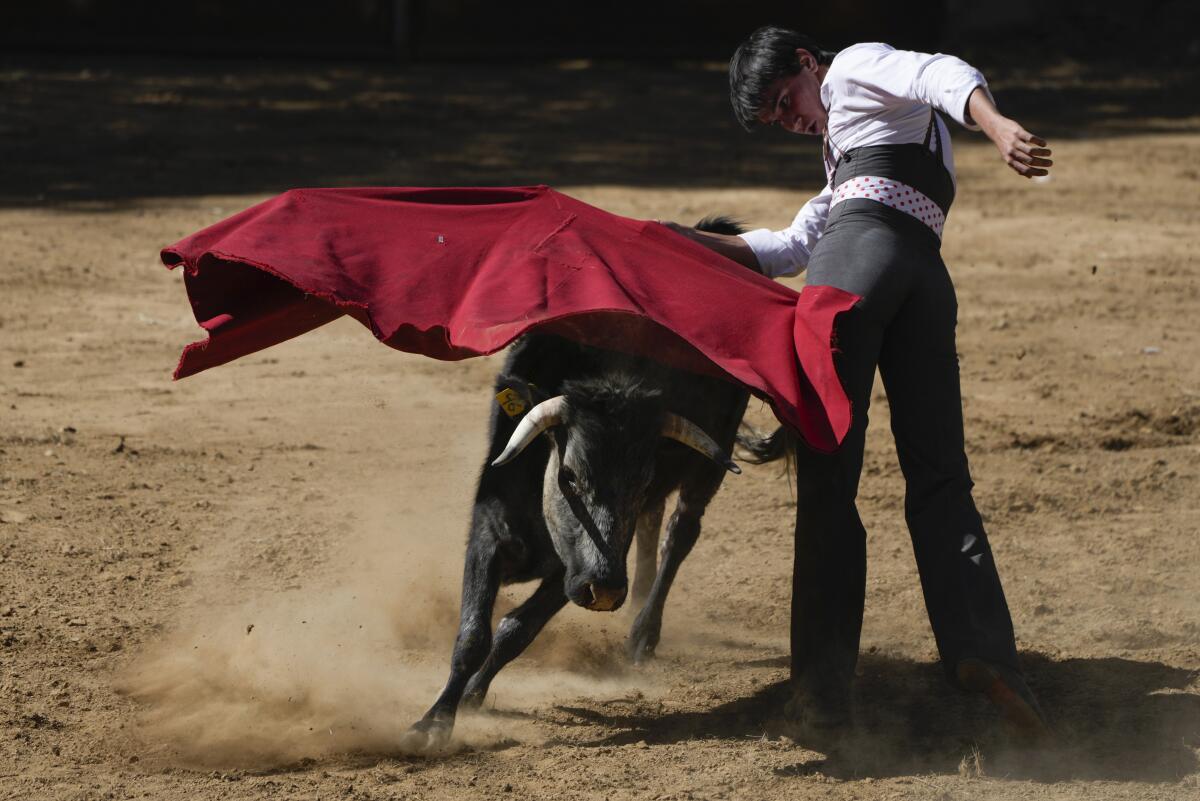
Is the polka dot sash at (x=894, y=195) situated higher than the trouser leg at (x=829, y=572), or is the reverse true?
the polka dot sash at (x=894, y=195)

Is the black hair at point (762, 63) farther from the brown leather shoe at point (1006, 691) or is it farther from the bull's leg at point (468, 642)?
the brown leather shoe at point (1006, 691)

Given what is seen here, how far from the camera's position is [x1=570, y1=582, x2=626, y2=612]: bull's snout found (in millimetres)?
Result: 3596

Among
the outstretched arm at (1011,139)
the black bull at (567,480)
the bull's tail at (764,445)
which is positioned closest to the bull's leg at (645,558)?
the bull's tail at (764,445)

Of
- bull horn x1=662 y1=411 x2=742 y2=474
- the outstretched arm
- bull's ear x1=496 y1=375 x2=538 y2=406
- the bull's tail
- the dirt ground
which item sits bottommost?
the dirt ground

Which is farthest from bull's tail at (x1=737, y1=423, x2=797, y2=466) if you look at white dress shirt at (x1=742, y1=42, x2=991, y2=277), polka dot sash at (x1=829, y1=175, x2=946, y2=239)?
polka dot sash at (x1=829, y1=175, x2=946, y2=239)

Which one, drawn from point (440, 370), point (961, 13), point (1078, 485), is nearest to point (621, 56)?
point (961, 13)

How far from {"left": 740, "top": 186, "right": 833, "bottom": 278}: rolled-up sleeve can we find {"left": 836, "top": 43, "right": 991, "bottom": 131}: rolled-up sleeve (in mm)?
669

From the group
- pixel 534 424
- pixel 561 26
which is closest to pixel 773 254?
pixel 534 424

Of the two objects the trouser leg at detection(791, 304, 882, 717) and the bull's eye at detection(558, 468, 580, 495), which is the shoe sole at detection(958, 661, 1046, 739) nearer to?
the trouser leg at detection(791, 304, 882, 717)

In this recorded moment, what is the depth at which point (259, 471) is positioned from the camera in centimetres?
580

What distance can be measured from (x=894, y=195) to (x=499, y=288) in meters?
1.00

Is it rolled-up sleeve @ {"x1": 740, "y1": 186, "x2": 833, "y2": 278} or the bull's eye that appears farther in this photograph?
rolled-up sleeve @ {"x1": 740, "y1": 186, "x2": 833, "y2": 278}

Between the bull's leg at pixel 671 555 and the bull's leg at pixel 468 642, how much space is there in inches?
30.9

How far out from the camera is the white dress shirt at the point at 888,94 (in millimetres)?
3307
